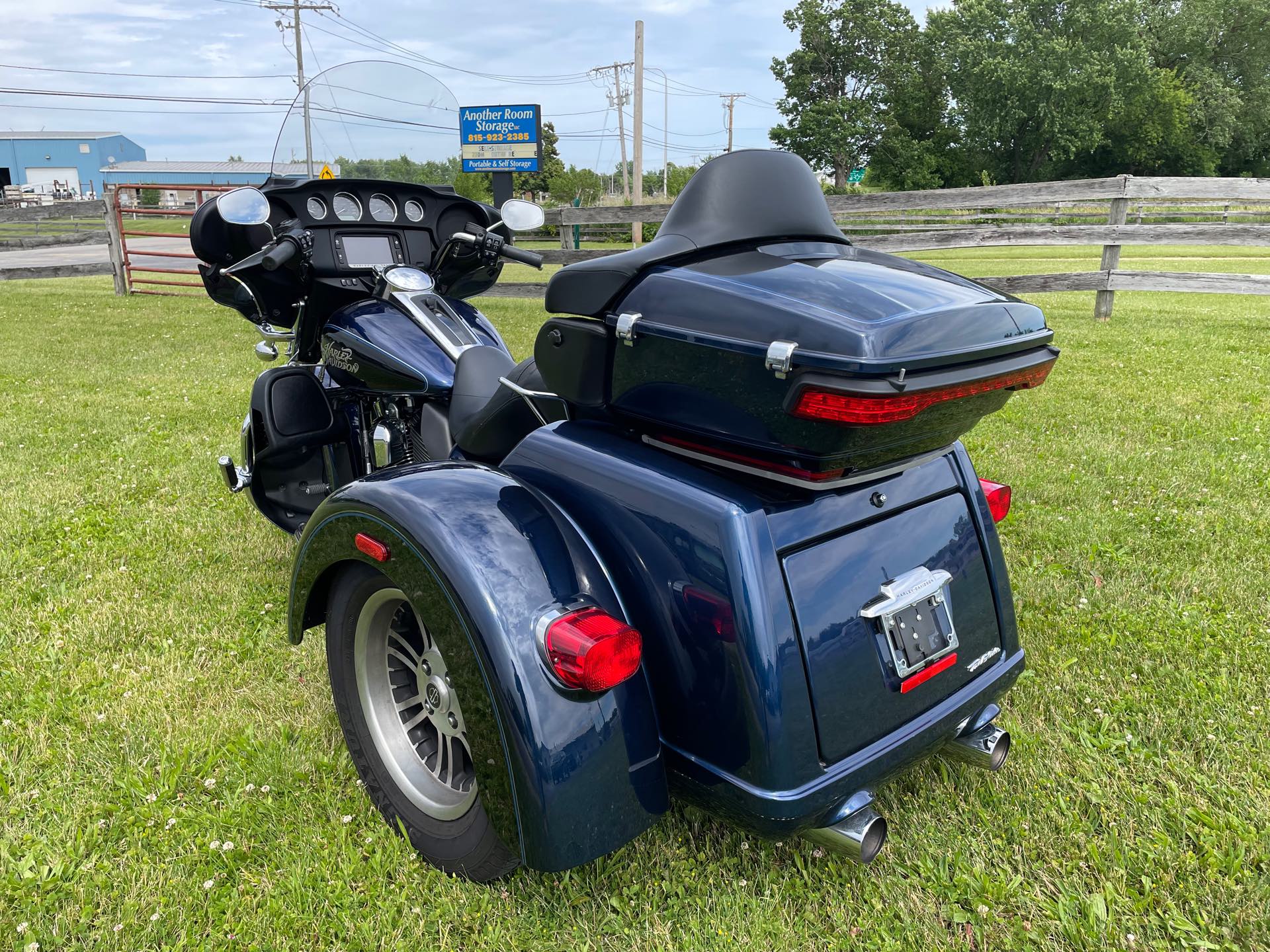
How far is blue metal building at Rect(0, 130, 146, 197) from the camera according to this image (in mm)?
72500

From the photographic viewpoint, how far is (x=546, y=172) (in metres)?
51.5

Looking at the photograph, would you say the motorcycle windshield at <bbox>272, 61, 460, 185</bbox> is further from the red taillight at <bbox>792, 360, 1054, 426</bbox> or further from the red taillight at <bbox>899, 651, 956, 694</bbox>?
the red taillight at <bbox>899, 651, 956, 694</bbox>

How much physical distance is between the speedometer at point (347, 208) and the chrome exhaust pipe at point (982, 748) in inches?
109

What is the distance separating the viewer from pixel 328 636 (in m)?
2.28

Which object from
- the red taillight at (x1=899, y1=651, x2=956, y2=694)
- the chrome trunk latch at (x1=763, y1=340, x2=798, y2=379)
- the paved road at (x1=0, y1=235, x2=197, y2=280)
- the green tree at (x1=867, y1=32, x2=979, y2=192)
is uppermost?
the green tree at (x1=867, y1=32, x2=979, y2=192)

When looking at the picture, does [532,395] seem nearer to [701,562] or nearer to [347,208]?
[701,562]

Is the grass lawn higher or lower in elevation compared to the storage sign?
lower

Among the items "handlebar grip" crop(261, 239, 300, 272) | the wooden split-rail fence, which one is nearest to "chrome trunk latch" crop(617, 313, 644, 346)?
"handlebar grip" crop(261, 239, 300, 272)

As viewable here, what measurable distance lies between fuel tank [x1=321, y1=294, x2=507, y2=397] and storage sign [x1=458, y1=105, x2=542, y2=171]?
666 inches

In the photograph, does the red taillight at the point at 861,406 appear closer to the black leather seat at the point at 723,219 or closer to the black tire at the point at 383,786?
the black leather seat at the point at 723,219

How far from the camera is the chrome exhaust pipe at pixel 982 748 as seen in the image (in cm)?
209

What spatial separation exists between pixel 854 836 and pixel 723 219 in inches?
52.8

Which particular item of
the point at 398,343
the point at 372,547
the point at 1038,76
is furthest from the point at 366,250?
the point at 1038,76

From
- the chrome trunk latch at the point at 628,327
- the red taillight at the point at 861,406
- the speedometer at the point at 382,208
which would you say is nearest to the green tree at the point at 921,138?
the speedometer at the point at 382,208
